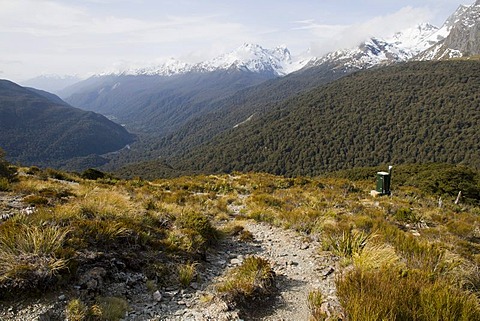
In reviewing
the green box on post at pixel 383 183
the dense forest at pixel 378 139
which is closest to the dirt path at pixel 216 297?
the green box on post at pixel 383 183

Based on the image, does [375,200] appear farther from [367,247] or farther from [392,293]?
[392,293]

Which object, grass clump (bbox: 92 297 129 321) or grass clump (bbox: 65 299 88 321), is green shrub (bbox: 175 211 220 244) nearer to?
grass clump (bbox: 92 297 129 321)

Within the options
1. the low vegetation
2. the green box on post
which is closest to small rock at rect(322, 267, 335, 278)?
the low vegetation

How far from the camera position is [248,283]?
216 inches

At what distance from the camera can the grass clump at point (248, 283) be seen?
5.20 metres

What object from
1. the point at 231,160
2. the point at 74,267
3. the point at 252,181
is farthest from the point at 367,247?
the point at 231,160

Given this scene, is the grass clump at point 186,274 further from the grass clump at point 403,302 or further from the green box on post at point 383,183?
the green box on post at point 383,183

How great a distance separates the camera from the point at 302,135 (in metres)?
191

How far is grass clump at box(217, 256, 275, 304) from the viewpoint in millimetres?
5195

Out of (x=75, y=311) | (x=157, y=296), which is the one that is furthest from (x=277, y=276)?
(x=75, y=311)

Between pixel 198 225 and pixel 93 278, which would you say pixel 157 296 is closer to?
pixel 93 278

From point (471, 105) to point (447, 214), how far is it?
201562 mm

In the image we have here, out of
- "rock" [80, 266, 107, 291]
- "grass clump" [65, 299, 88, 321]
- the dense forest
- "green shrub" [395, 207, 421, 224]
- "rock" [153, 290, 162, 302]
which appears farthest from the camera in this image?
the dense forest

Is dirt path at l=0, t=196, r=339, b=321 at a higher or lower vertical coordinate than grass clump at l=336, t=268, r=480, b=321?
lower
